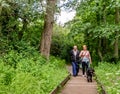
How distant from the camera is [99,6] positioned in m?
27.4

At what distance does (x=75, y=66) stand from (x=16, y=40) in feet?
12.6

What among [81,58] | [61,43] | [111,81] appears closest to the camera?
[111,81]

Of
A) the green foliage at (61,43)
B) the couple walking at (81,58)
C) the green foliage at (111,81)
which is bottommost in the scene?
the green foliage at (111,81)

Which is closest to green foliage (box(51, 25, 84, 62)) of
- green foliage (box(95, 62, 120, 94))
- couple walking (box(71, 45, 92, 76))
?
couple walking (box(71, 45, 92, 76))

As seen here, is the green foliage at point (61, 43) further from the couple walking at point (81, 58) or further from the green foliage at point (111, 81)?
the green foliage at point (111, 81)

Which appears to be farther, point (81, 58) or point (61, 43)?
point (61, 43)

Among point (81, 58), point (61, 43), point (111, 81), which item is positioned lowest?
point (111, 81)

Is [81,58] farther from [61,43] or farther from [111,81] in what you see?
[61,43]

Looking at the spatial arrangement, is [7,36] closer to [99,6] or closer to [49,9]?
[49,9]

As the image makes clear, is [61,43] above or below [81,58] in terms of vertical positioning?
above

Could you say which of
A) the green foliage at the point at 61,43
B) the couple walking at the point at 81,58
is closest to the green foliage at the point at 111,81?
the couple walking at the point at 81,58

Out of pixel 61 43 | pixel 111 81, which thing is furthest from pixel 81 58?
pixel 61 43

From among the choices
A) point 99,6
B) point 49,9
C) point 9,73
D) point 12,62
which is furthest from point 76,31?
point 9,73

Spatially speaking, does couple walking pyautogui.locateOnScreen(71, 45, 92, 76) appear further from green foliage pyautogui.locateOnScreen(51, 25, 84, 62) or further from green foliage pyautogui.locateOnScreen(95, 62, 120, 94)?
green foliage pyautogui.locateOnScreen(51, 25, 84, 62)
